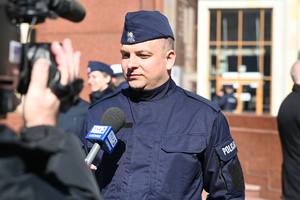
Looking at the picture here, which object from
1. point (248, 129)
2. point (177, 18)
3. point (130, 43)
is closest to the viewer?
point (130, 43)

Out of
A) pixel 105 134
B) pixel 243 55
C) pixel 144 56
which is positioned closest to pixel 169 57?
pixel 144 56

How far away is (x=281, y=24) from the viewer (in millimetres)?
15945

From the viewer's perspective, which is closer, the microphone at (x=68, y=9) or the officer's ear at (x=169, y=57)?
the microphone at (x=68, y=9)

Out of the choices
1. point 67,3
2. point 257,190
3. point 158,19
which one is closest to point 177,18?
point 257,190

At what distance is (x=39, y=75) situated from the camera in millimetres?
1147

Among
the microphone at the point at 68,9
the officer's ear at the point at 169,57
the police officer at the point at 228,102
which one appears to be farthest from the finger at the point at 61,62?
the police officer at the point at 228,102

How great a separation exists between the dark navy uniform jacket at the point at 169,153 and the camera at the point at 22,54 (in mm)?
881

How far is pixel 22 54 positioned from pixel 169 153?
1090 mm

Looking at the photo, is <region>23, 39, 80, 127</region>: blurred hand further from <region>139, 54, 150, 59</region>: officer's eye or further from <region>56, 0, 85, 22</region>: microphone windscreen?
<region>139, 54, 150, 59</region>: officer's eye

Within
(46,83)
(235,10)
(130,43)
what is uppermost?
(235,10)

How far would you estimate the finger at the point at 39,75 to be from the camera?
1143mm

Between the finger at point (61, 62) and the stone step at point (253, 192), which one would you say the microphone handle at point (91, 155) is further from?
the stone step at point (253, 192)

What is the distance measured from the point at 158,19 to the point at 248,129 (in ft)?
16.5

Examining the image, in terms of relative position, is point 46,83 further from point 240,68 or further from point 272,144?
point 240,68
